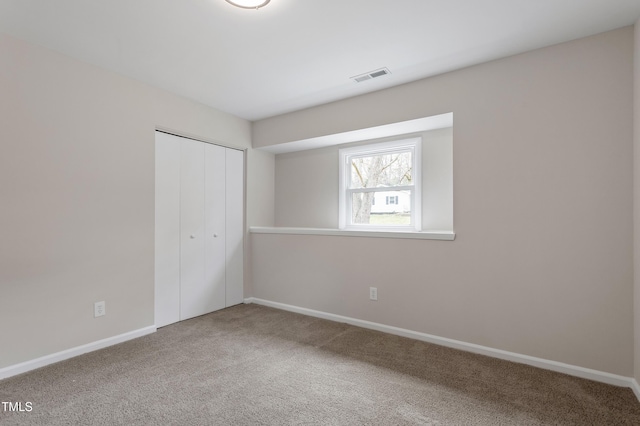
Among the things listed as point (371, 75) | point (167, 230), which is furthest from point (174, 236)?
point (371, 75)

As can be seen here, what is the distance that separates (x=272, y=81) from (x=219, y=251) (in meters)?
2.07

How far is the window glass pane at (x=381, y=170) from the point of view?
3635 mm

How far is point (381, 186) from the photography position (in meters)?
3.79

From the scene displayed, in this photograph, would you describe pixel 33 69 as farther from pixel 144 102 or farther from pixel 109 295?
pixel 109 295

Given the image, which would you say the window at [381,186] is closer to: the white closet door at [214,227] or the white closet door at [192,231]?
the white closet door at [214,227]

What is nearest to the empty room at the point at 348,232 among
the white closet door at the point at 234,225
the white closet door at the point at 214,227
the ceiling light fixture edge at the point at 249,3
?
the ceiling light fixture edge at the point at 249,3

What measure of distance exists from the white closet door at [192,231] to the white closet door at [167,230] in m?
0.06

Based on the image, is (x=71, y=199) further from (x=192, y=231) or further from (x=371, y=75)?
(x=371, y=75)

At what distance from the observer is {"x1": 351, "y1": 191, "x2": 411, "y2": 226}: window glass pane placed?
3.62 metres

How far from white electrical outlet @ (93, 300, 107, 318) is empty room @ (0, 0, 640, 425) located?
25 mm

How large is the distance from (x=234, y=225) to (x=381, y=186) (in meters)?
1.91

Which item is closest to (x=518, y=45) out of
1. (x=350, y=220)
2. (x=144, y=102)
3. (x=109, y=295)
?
(x=350, y=220)

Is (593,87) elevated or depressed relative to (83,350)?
elevated

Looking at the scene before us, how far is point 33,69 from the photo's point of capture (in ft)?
7.93
